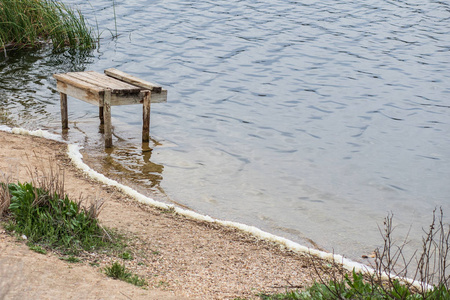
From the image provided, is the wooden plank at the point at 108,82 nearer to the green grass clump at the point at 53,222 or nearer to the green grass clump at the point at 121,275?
the green grass clump at the point at 53,222

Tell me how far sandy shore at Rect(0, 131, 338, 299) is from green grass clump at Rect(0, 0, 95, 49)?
23.9ft

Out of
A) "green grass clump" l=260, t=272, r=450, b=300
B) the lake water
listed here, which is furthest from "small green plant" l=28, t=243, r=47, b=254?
the lake water

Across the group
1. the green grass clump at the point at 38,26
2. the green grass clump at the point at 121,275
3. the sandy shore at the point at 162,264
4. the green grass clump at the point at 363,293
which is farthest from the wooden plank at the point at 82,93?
the green grass clump at the point at 38,26

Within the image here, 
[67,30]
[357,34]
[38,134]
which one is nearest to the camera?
[38,134]

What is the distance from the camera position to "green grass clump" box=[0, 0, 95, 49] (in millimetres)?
13367

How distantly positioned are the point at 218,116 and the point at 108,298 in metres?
6.90

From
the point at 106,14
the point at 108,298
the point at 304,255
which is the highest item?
the point at 108,298

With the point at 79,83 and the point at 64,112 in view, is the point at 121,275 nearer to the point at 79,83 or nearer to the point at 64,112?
the point at 79,83

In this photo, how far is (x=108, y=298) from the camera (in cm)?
412

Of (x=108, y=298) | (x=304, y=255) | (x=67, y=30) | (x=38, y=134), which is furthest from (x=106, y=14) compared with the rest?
(x=108, y=298)

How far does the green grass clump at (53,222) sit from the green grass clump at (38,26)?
9203 mm

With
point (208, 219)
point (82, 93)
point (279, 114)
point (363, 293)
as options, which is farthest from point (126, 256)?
point (279, 114)

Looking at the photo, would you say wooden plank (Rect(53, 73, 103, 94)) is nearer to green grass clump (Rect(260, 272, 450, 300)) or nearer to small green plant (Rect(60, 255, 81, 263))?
small green plant (Rect(60, 255, 81, 263))

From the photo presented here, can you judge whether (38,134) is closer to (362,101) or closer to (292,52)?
(362,101)
